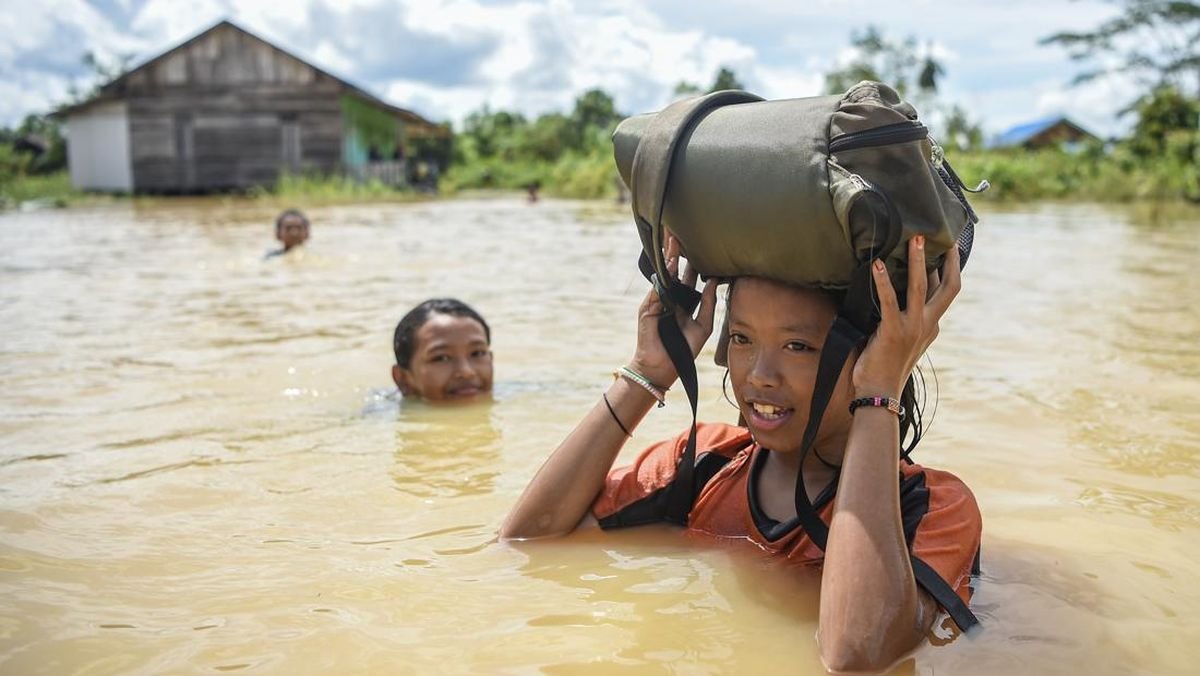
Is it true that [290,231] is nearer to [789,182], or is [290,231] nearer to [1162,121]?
[789,182]

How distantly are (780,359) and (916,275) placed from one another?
356mm

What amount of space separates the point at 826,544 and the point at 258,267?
10213 mm

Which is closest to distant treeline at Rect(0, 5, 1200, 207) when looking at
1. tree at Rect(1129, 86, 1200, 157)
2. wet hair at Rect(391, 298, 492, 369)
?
tree at Rect(1129, 86, 1200, 157)

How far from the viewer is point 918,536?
224 centimetres

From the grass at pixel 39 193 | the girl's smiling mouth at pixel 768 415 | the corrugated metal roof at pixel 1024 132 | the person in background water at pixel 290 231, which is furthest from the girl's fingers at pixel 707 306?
the corrugated metal roof at pixel 1024 132

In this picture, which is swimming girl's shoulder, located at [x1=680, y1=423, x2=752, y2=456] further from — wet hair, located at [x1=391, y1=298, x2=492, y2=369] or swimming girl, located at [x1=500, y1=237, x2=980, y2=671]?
wet hair, located at [x1=391, y1=298, x2=492, y2=369]

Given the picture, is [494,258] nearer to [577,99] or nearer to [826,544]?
[826,544]

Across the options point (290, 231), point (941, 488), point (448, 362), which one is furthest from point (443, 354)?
point (290, 231)

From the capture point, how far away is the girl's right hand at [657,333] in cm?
255

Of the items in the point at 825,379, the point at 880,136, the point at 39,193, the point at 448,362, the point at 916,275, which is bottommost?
the point at 448,362

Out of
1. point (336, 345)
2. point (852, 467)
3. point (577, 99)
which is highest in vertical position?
point (577, 99)

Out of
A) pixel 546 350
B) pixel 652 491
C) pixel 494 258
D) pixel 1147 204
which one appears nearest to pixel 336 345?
pixel 546 350

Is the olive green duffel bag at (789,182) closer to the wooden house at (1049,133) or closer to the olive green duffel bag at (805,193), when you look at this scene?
the olive green duffel bag at (805,193)

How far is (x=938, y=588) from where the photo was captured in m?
2.18
